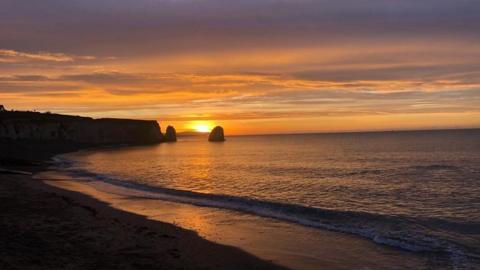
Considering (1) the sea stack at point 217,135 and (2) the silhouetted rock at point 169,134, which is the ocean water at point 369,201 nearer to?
(2) the silhouetted rock at point 169,134

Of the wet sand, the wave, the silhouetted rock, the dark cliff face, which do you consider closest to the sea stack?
the silhouetted rock

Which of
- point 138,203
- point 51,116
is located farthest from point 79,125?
point 138,203

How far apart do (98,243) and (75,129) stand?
109323 millimetres

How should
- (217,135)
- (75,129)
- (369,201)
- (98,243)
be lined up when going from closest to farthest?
(98,243), (369,201), (75,129), (217,135)

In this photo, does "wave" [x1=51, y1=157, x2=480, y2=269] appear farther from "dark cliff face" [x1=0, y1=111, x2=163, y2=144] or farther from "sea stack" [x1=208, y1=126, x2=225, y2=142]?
"sea stack" [x1=208, y1=126, x2=225, y2=142]

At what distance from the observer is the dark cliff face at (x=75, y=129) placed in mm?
95312

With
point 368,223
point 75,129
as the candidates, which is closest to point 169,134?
point 75,129

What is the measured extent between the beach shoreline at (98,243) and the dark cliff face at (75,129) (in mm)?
75645

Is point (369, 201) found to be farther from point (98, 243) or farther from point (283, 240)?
point (98, 243)

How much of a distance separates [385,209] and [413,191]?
6849 millimetres

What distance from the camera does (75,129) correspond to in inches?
4555

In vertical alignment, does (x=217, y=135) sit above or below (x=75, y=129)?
below

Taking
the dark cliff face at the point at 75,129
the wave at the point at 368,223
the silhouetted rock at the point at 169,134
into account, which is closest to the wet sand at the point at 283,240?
the wave at the point at 368,223

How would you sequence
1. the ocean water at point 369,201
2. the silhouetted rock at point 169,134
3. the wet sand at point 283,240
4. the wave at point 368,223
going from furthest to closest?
the silhouetted rock at point 169,134
the ocean water at point 369,201
the wave at point 368,223
the wet sand at point 283,240
